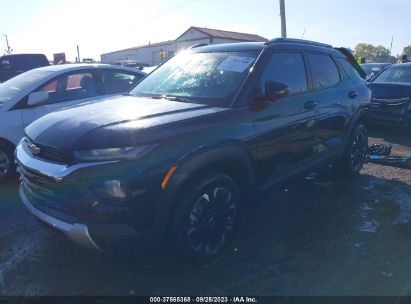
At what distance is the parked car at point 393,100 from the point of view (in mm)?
8055

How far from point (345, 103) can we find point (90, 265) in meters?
3.64

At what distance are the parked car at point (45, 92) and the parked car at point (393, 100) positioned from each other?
530 cm

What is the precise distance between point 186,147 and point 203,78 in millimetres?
1128

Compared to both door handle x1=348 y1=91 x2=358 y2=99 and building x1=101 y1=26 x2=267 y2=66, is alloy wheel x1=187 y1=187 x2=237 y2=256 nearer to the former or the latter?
door handle x1=348 y1=91 x2=358 y2=99

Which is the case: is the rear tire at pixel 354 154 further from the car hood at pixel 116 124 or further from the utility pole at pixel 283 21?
the utility pole at pixel 283 21

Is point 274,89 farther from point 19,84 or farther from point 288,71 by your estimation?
point 19,84

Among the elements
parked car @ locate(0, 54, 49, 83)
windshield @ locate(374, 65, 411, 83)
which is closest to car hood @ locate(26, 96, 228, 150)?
windshield @ locate(374, 65, 411, 83)

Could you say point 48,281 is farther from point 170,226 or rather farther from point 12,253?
point 170,226

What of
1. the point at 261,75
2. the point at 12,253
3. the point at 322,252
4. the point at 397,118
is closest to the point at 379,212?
the point at 322,252

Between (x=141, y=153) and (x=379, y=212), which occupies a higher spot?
(x=141, y=153)

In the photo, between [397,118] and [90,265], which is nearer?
[90,265]

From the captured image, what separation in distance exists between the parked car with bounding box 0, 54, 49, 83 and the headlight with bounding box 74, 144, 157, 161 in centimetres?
1142

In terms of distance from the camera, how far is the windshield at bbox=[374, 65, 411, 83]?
29.8 feet

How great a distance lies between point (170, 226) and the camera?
284 centimetres
